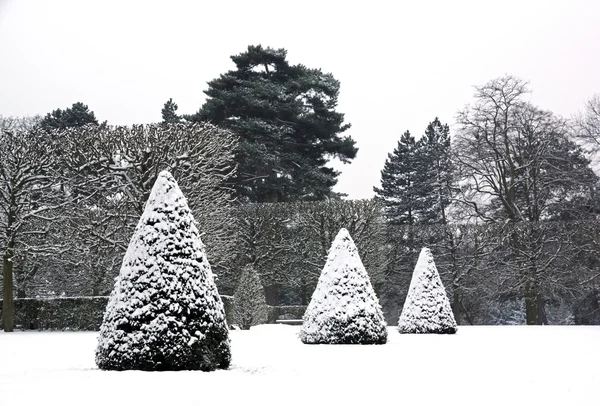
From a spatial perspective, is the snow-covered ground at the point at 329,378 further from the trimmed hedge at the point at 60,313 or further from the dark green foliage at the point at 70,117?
the dark green foliage at the point at 70,117

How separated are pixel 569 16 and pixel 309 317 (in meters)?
11.0

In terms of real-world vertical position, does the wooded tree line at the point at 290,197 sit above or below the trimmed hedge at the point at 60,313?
above

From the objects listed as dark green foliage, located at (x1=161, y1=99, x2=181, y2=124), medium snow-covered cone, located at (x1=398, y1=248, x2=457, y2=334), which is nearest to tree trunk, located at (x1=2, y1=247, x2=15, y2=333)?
medium snow-covered cone, located at (x1=398, y1=248, x2=457, y2=334)

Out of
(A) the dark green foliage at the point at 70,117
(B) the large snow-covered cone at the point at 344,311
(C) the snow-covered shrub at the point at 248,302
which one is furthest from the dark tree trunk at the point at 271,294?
(A) the dark green foliage at the point at 70,117

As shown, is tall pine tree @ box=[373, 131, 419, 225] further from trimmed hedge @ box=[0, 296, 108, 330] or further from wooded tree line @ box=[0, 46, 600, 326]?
trimmed hedge @ box=[0, 296, 108, 330]

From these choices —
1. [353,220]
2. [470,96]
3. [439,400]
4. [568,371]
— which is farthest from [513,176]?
[439,400]

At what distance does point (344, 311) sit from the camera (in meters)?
15.3

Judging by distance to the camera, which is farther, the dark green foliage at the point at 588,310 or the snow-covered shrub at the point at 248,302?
the dark green foliage at the point at 588,310

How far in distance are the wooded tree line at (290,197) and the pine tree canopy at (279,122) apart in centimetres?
9

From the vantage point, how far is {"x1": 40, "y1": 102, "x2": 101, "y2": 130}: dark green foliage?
1859 inches

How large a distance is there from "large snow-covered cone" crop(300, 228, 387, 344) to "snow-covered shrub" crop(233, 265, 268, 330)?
968 centimetres

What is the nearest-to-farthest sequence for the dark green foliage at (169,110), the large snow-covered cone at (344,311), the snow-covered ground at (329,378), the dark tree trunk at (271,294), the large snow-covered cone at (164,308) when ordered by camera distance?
1. the snow-covered ground at (329,378)
2. the large snow-covered cone at (164,308)
3. the large snow-covered cone at (344,311)
4. the dark tree trunk at (271,294)
5. the dark green foliage at (169,110)

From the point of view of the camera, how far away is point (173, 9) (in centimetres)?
1323

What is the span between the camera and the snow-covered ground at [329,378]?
24.0 ft
